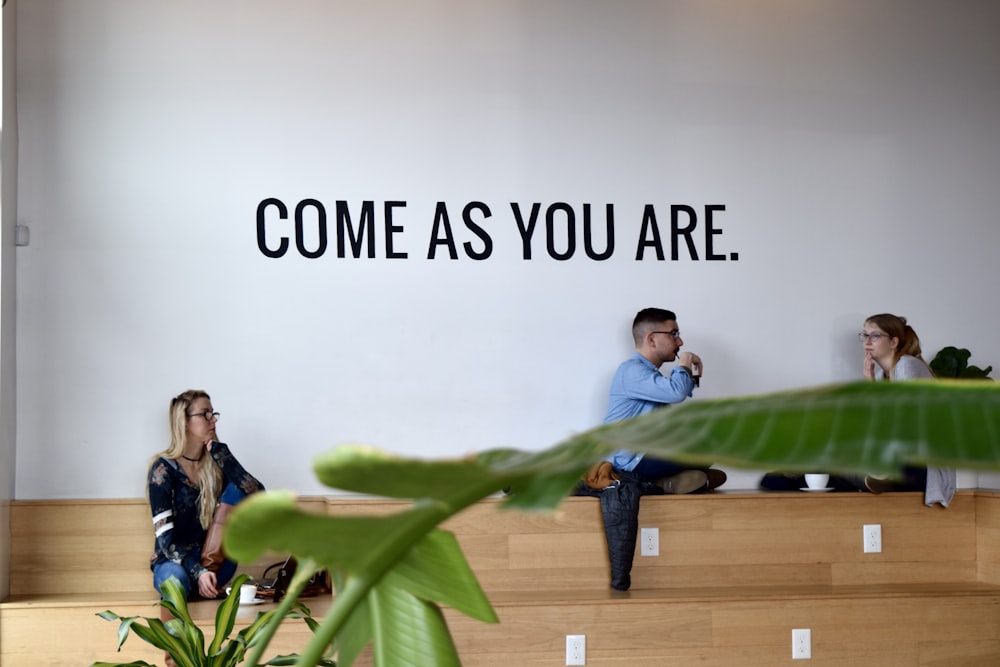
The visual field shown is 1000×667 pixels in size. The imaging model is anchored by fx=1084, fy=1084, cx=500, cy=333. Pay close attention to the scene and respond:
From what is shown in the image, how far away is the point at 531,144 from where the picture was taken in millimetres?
5496

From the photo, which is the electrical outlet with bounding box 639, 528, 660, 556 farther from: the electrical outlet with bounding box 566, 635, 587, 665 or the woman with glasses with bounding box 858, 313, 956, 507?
the woman with glasses with bounding box 858, 313, 956, 507

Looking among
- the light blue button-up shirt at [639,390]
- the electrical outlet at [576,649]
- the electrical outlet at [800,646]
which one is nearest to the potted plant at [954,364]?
the light blue button-up shirt at [639,390]

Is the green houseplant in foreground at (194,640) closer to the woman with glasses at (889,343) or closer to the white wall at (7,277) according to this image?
the white wall at (7,277)

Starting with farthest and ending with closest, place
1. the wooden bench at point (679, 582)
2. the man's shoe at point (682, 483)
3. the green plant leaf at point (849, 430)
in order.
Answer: the man's shoe at point (682, 483) < the wooden bench at point (679, 582) < the green plant leaf at point (849, 430)

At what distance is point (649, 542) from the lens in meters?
5.00

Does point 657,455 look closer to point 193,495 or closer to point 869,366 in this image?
point 193,495

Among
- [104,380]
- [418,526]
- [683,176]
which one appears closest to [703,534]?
[683,176]

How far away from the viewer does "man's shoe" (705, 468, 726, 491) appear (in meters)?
5.30

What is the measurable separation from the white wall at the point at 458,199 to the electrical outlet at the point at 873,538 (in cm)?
88

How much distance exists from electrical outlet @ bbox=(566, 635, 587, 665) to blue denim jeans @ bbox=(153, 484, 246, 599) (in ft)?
4.89

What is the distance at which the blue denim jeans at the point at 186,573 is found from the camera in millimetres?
4684

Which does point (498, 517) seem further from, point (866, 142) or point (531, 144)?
point (866, 142)

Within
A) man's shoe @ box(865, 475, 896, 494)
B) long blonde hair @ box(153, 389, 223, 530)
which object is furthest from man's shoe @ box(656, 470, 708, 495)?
long blonde hair @ box(153, 389, 223, 530)

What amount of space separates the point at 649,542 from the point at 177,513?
83.9 inches
